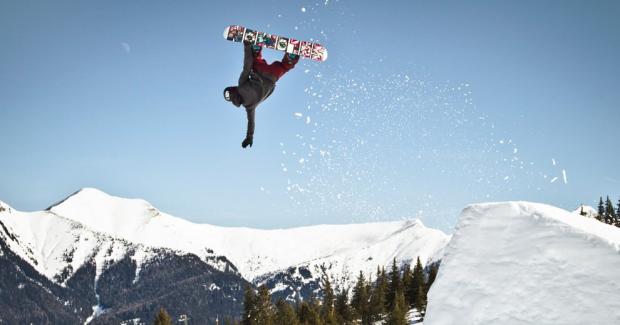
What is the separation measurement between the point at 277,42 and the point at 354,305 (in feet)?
173

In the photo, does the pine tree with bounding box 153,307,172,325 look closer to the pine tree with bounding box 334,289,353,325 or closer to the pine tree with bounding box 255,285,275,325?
the pine tree with bounding box 255,285,275,325

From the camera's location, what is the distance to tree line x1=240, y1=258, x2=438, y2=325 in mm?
50125

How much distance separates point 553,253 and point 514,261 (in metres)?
0.54

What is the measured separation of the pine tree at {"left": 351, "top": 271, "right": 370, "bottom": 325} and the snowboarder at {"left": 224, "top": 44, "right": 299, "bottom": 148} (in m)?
50.1

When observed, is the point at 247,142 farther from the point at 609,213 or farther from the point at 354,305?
the point at 609,213

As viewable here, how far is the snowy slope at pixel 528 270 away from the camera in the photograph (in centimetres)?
752

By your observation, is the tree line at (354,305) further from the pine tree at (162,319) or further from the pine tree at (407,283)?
the pine tree at (162,319)

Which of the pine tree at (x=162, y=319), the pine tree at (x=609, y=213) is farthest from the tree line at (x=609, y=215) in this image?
the pine tree at (x=162, y=319)

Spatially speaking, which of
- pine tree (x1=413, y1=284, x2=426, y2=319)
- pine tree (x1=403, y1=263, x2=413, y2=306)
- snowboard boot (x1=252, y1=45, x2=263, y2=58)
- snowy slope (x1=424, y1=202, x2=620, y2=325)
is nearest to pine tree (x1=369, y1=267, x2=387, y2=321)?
pine tree (x1=403, y1=263, x2=413, y2=306)

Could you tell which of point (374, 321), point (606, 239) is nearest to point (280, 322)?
point (374, 321)

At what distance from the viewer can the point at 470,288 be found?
27.7 ft

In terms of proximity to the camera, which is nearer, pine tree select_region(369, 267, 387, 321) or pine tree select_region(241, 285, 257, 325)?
pine tree select_region(241, 285, 257, 325)

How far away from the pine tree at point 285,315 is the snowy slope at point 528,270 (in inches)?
1602

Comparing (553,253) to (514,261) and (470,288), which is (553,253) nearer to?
(514,261)
